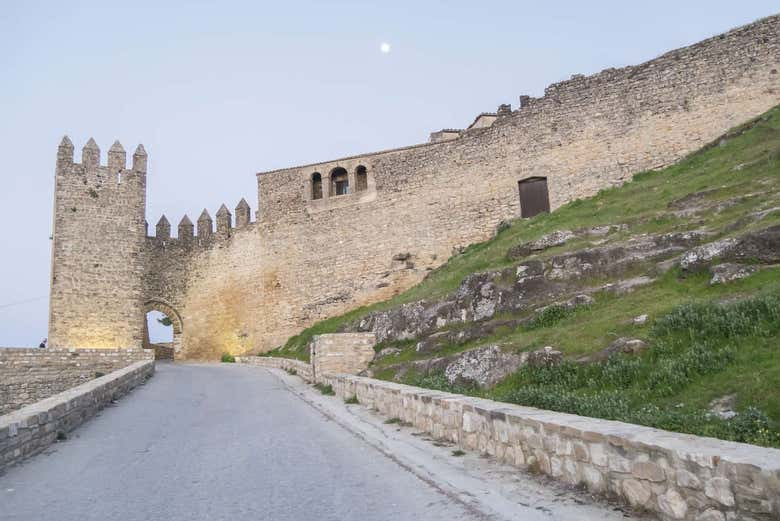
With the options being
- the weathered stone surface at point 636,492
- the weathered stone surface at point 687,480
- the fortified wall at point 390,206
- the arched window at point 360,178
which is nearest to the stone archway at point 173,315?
the fortified wall at point 390,206

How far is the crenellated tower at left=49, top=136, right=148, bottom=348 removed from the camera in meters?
33.9

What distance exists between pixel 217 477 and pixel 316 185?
2931cm

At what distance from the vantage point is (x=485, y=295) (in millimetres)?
15633

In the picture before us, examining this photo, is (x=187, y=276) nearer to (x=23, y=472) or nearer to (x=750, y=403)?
(x=23, y=472)

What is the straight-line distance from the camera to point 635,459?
447 centimetres

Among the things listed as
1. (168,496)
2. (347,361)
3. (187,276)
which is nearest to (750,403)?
(168,496)

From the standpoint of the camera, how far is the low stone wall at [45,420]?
7.29 meters

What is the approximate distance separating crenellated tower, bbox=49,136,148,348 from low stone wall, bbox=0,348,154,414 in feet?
35.3

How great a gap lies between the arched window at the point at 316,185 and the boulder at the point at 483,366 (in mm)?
23280

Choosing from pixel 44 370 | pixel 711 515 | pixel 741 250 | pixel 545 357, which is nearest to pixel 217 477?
pixel 711 515

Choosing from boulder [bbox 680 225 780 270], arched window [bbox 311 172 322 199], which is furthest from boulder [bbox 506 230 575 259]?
arched window [bbox 311 172 322 199]

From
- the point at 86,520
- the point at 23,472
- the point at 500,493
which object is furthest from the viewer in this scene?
the point at 23,472

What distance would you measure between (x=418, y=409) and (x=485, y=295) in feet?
23.2

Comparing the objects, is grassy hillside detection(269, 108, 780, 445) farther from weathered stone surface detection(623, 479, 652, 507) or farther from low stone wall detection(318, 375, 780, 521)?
weathered stone surface detection(623, 479, 652, 507)
